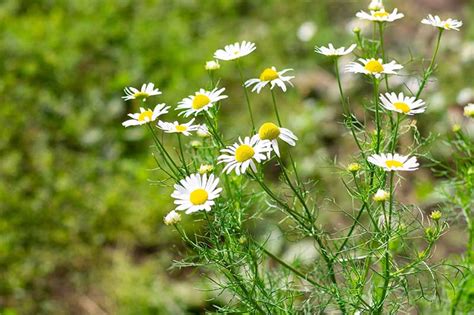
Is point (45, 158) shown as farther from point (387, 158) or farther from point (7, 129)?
point (387, 158)

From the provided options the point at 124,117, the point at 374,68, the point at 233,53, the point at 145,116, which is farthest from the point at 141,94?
the point at 124,117

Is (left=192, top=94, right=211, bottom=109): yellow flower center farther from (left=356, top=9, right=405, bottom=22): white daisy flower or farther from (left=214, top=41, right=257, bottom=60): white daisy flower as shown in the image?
(left=356, top=9, right=405, bottom=22): white daisy flower

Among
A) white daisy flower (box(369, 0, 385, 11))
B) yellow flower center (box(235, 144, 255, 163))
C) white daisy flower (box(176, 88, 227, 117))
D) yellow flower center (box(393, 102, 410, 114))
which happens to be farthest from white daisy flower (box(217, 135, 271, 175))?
white daisy flower (box(369, 0, 385, 11))

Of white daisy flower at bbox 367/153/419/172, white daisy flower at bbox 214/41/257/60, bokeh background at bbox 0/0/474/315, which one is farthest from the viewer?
bokeh background at bbox 0/0/474/315

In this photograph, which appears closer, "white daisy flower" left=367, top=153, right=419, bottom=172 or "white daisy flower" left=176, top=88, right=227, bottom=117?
"white daisy flower" left=367, top=153, right=419, bottom=172

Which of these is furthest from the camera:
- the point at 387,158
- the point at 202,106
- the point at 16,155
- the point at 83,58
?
the point at 83,58

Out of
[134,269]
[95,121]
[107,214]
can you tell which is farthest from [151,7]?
[134,269]
